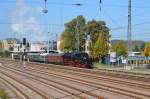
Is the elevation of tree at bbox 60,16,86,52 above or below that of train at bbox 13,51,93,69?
above

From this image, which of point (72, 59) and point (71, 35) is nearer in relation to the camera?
point (72, 59)

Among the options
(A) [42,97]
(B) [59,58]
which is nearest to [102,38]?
(B) [59,58]

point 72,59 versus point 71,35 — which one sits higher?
point 71,35

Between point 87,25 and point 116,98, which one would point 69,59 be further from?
point 87,25

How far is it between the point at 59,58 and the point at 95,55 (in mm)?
26631

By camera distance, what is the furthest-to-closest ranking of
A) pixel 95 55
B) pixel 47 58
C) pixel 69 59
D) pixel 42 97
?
pixel 95 55 < pixel 47 58 < pixel 69 59 < pixel 42 97

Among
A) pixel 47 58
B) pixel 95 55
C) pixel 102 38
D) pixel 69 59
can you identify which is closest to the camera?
pixel 69 59

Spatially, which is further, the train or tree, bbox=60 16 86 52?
tree, bbox=60 16 86 52

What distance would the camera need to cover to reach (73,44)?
127 metres

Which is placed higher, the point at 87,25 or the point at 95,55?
the point at 87,25

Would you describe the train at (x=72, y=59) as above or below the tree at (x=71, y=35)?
below

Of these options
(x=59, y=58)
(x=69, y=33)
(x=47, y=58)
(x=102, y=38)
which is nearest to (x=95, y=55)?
(x=102, y=38)

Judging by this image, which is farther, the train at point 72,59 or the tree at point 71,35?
the tree at point 71,35

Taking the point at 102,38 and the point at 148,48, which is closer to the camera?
the point at 102,38
